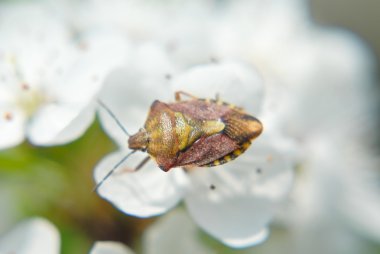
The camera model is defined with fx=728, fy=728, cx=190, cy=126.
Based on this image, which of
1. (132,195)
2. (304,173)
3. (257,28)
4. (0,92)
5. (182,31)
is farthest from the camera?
(257,28)

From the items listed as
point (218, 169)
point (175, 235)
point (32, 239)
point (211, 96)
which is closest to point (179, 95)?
point (211, 96)

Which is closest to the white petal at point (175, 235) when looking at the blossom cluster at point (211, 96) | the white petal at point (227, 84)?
the blossom cluster at point (211, 96)

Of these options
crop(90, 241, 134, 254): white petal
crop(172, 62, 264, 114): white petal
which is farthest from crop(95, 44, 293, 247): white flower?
crop(90, 241, 134, 254): white petal

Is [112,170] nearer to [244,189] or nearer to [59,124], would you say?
[59,124]

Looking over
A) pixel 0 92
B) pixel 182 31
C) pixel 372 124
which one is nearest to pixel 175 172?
pixel 0 92

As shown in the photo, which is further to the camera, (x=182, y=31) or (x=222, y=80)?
(x=182, y=31)

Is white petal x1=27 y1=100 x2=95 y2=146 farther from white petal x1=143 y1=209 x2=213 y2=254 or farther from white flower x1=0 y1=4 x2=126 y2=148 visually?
white petal x1=143 y1=209 x2=213 y2=254

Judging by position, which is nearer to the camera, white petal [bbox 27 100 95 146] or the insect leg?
white petal [bbox 27 100 95 146]

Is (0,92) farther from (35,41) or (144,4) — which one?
(144,4)
